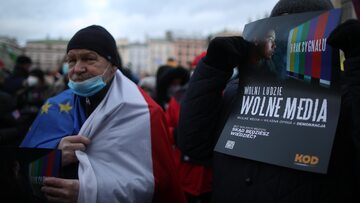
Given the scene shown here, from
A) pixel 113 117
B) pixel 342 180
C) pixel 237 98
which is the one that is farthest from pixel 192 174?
pixel 342 180

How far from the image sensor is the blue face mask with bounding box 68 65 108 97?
7.38 feet

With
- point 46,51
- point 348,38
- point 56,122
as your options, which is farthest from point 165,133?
point 46,51

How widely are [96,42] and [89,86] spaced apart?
0.27 metres

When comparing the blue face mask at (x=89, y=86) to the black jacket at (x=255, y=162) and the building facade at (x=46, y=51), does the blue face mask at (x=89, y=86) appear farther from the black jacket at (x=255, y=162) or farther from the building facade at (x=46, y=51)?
the building facade at (x=46, y=51)

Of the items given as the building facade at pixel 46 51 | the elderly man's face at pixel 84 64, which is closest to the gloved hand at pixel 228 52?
the elderly man's face at pixel 84 64

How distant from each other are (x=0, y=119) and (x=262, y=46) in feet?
9.95

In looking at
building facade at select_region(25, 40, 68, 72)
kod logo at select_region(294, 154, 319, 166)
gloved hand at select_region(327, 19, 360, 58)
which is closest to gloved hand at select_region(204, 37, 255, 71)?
gloved hand at select_region(327, 19, 360, 58)

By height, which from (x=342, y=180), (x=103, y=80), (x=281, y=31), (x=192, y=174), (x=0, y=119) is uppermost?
(x=281, y=31)

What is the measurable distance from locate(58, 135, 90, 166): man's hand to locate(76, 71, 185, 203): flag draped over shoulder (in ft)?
0.12

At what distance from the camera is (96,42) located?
232 cm

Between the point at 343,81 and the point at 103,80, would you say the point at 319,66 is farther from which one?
the point at 103,80

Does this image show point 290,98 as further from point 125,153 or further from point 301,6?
point 125,153

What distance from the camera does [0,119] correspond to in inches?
152

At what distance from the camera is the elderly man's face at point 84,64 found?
7.41ft
